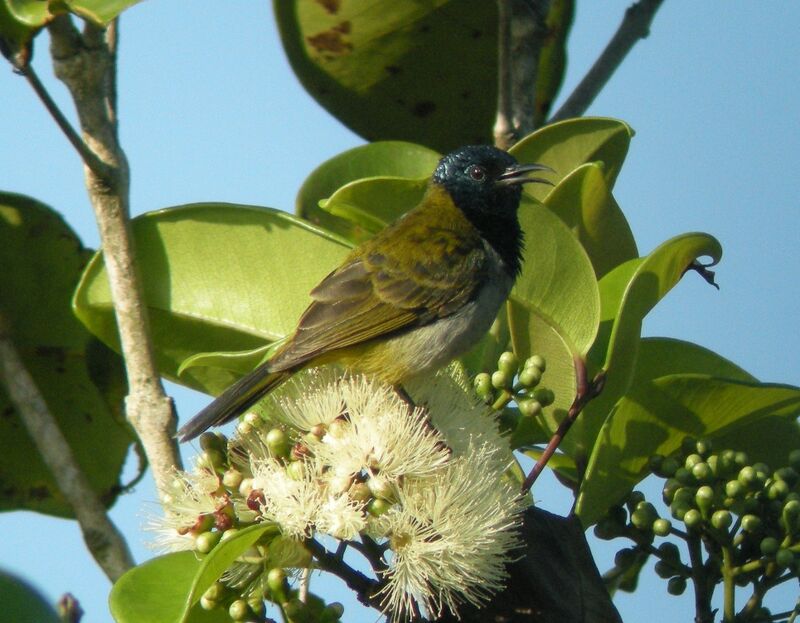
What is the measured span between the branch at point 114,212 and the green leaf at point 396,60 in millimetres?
1040

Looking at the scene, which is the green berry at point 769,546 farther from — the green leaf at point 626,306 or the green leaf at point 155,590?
the green leaf at point 155,590

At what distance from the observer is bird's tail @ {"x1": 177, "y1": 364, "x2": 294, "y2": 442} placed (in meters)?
2.98

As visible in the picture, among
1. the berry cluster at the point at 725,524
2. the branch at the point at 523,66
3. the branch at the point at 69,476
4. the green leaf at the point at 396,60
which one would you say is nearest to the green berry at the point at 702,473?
the berry cluster at the point at 725,524

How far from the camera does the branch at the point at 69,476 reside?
119 inches

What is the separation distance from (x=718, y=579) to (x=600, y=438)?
0.44 metres

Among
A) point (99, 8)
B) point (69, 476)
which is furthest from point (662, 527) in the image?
point (99, 8)

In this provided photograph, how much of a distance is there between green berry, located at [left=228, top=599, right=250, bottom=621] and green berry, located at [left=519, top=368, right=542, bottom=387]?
890mm

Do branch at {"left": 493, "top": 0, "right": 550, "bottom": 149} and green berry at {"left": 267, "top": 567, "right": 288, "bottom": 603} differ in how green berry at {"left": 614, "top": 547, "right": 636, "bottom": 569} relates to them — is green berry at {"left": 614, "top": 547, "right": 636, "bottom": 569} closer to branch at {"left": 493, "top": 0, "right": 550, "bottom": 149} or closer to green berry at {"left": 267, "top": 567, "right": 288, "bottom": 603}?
green berry at {"left": 267, "top": 567, "right": 288, "bottom": 603}

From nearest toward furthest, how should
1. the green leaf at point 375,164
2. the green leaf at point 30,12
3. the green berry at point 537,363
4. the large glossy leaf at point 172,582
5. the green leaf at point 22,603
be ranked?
the green leaf at point 22,603, the large glossy leaf at point 172,582, the green leaf at point 30,12, the green berry at point 537,363, the green leaf at point 375,164

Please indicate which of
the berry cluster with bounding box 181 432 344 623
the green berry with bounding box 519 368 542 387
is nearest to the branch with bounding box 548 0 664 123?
the green berry with bounding box 519 368 542 387

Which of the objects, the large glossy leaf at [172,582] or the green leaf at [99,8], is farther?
the green leaf at [99,8]

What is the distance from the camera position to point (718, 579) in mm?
2844

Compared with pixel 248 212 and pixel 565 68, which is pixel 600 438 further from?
pixel 565 68

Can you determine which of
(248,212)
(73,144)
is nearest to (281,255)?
(248,212)
